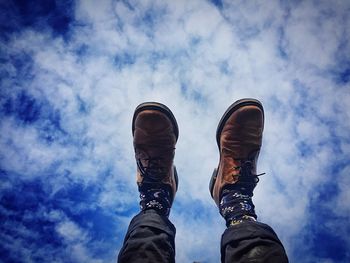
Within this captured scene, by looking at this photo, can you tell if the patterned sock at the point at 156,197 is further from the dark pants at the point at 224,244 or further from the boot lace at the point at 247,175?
the boot lace at the point at 247,175

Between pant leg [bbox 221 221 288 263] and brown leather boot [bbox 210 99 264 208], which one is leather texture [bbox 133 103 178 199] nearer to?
brown leather boot [bbox 210 99 264 208]

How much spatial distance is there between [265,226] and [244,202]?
356 mm

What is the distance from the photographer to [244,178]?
1733mm

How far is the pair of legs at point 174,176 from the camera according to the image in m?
1.16

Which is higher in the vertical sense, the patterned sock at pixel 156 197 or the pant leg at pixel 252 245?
the patterned sock at pixel 156 197

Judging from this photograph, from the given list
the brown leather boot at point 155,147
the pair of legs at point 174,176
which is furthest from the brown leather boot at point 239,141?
the brown leather boot at point 155,147

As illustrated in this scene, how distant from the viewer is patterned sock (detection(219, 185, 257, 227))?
1393mm

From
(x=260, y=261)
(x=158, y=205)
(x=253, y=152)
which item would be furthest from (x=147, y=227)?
(x=253, y=152)

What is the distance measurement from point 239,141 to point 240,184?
34 centimetres

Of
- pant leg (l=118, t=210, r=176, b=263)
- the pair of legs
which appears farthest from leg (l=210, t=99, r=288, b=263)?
pant leg (l=118, t=210, r=176, b=263)

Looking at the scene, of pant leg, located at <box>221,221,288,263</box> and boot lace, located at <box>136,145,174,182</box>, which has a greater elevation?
boot lace, located at <box>136,145,174,182</box>

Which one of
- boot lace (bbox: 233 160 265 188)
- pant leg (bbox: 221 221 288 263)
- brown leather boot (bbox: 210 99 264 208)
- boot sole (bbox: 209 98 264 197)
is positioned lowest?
pant leg (bbox: 221 221 288 263)

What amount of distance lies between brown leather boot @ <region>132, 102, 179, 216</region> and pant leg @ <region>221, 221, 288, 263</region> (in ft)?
2.09

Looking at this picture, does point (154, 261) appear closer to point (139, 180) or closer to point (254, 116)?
point (139, 180)
